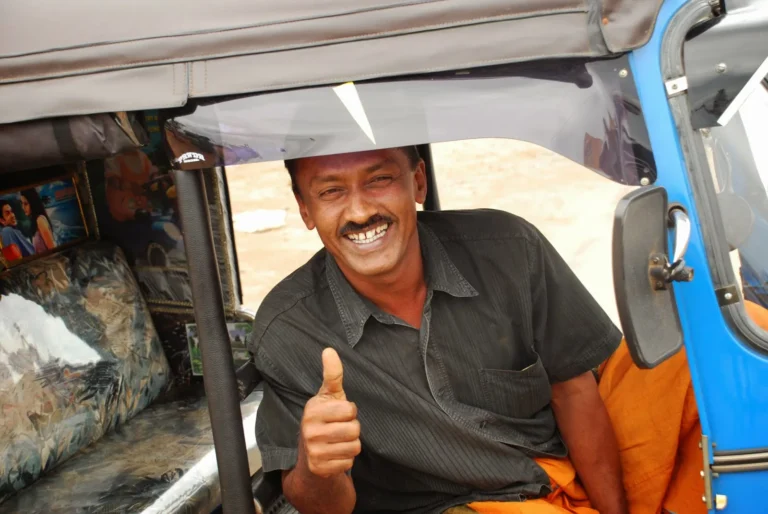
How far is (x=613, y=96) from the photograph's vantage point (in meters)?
1.37

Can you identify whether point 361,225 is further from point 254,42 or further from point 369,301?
point 254,42

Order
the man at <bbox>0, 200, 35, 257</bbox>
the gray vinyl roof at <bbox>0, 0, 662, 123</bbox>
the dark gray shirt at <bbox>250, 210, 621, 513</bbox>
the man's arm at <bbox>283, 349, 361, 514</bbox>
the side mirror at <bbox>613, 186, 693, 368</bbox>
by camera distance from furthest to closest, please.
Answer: the man at <bbox>0, 200, 35, 257</bbox> → the dark gray shirt at <bbox>250, 210, 621, 513</bbox> → the man's arm at <bbox>283, 349, 361, 514</bbox> → the gray vinyl roof at <bbox>0, 0, 662, 123</bbox> → the side mirror at <bbox>613, 186, 693, 368</bbox>

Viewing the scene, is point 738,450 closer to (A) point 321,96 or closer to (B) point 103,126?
(A) point 321,96

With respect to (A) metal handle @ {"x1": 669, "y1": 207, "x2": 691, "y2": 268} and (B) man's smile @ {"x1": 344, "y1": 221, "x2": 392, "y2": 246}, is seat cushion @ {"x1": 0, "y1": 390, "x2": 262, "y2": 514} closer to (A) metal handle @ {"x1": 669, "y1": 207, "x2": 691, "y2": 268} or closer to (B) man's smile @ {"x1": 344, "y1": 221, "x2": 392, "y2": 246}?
(B) man's smile @ {"x1": 344, "y1": 221, "x2": 392, "y2": 246}

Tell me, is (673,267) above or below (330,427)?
above

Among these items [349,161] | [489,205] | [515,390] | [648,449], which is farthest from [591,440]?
[489,205]

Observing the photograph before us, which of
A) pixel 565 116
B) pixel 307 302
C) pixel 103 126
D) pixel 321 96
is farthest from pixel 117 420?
pixel 565 116

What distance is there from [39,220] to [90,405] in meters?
0.72

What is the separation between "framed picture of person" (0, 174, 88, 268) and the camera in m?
2.74

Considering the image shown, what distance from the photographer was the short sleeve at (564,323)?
1.98 metres

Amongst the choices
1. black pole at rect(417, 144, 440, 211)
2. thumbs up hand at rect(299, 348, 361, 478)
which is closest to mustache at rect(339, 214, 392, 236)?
thumbs up hand at rect(299, 348, 361, 478)

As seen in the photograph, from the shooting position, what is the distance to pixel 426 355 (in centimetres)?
189

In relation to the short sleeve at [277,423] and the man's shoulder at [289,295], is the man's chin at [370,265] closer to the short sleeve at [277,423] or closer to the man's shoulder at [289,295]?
the man's shoulder at [289,295]

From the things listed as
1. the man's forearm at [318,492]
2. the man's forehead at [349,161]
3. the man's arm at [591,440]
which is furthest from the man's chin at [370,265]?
the man's arm at [591,440]
